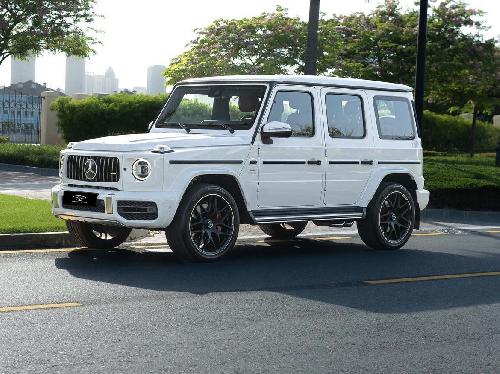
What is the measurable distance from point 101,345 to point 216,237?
448 cm

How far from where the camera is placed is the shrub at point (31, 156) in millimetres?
27297

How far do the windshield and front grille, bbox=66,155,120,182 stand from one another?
142 centimetres

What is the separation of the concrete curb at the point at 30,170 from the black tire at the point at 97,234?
1374 cm

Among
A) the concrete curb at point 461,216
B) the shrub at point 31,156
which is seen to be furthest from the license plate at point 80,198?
the shrub at point 31,156

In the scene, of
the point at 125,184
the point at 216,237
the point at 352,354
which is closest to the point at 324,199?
the point at 216,237

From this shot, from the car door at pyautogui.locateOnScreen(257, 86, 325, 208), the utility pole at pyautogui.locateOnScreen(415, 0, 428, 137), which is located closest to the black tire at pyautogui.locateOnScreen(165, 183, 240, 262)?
the car door at pyautogui.locateOnScreen(257, 86, 325, 208)

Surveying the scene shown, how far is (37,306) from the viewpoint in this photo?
8352 mm

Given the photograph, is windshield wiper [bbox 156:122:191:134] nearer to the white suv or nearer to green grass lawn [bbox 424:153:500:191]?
the white suv

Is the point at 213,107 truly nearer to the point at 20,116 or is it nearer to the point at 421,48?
the point at 421,48

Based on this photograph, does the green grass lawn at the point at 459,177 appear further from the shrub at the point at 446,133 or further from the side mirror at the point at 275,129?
the shrub at the point at 446,133

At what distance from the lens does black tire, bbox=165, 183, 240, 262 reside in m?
11.1

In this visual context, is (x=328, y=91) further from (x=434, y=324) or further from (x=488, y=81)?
(x=488, y=81)

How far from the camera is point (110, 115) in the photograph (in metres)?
34.0

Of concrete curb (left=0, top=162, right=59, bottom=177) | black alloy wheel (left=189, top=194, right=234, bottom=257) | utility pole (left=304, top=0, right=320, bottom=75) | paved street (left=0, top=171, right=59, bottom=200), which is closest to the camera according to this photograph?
black alloy wheel (left=189, top=194, right=234, bottom=257)
